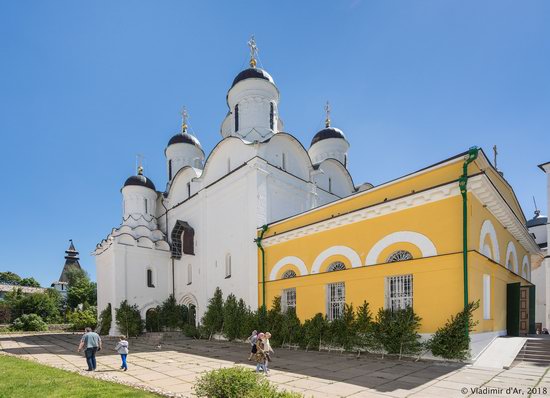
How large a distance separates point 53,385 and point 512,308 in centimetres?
1327

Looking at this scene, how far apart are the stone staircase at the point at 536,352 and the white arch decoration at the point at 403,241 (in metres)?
3.27

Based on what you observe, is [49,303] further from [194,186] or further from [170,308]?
[194,186]

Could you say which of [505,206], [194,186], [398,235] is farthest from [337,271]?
[194,186]

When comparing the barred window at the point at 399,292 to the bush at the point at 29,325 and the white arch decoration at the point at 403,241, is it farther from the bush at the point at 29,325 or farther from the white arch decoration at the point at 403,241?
the bush at the point at 29,325

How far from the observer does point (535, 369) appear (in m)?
8.07

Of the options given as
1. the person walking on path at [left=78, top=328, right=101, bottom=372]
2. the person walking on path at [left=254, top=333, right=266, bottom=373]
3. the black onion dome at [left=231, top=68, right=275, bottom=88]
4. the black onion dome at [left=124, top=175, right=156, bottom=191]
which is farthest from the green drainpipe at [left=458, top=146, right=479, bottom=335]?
the black onion dome at [left=124, top=175, right=156, bottom=191]

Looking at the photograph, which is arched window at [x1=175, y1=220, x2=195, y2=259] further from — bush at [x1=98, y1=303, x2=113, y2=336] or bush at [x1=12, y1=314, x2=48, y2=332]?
bush at [x1=12, y1=314, x2=48, y2=332]

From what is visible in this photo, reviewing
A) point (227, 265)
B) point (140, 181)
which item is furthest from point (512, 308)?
point (140, 181)

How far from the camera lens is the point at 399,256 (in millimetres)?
10789

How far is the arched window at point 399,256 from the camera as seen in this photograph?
10547mm

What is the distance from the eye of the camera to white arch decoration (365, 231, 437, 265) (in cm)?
1004

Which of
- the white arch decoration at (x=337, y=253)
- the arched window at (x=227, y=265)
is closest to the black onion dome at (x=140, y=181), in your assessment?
the arched window at (x=227, y=265)

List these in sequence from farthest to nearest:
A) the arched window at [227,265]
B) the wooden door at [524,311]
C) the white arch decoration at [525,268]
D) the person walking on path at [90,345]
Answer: the arched window at [227,265], the white arch decoration at [525,268], the wooden door at [524,311], the person walking on path at [90,345]

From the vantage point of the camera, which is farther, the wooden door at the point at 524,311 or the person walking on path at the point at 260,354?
the wooden door at the point at 524,311
